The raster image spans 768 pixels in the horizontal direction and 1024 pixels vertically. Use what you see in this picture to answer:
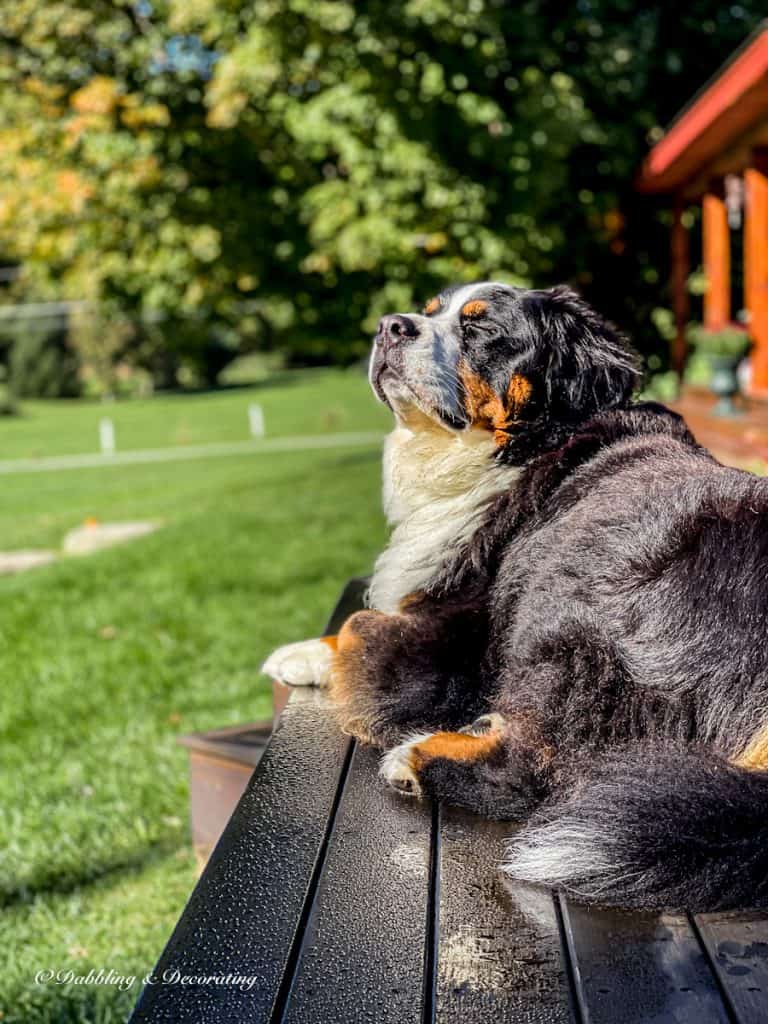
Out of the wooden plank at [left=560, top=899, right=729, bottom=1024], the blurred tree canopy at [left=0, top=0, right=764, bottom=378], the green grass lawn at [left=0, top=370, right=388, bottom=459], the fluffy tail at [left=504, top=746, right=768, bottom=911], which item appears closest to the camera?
the wooden plank at [left=560, top=899, right=729, bottom=1024]

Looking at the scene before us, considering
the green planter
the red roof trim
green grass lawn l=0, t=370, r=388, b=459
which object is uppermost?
the red roof trim

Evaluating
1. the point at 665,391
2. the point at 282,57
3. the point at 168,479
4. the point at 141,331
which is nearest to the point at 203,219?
the point at 282,57

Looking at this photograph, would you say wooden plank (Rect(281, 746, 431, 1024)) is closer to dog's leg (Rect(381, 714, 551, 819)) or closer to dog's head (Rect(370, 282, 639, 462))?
dog's leg (Rect(381, 714, 551, 819))

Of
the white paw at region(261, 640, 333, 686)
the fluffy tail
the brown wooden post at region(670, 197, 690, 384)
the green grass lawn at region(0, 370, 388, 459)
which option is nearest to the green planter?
the brown wooden post at region(670, 197, 690, 384)

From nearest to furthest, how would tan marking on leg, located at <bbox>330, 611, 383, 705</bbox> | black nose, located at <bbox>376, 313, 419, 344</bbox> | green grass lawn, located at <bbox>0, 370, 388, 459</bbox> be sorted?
tan marking on leg, located at <bbox>330, 611, 383, 705</bbox> < black nose, located at <bbox>376, 313, 419, 344</bbox> < green grass lawn, located at <bbox>0, 370, 388, 459</bbox>

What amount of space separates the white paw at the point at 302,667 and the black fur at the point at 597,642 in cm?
49

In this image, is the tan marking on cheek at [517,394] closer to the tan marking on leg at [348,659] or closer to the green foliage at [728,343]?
the tan marking on leg at [348,659]

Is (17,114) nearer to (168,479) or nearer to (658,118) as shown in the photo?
(168,479)

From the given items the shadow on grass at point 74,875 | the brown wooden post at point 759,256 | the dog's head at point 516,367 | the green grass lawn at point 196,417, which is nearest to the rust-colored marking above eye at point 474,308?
the dog's head at point 516,367

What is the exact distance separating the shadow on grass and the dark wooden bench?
6.44ft

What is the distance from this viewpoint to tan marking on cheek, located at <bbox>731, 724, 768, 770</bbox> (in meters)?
2.12

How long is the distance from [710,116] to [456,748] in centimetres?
869

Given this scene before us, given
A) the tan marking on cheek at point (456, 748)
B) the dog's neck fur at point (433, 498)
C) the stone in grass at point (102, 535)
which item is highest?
the dog's neck fur at point (433, 498)

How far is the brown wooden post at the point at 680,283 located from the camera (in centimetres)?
1408
